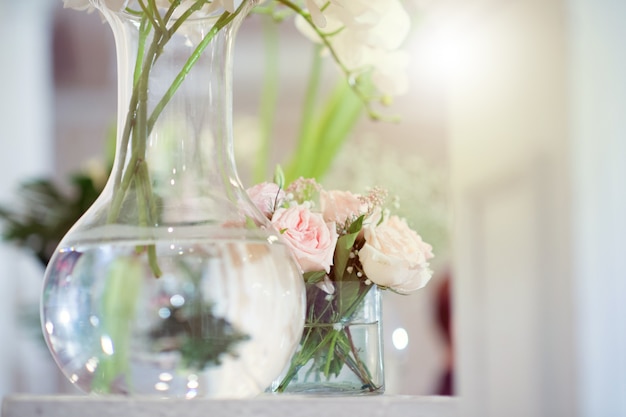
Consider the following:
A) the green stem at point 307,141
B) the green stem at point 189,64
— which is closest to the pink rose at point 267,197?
the green stem at point 189,64

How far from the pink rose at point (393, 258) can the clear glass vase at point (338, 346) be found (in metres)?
0.02

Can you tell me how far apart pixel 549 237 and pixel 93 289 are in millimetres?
1702

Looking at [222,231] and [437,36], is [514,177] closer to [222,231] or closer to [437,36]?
[437,36]

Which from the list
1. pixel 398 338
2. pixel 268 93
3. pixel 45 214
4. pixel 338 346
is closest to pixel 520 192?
pixel 45 214

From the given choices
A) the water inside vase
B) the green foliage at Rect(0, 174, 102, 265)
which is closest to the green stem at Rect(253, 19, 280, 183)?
the water inside vase

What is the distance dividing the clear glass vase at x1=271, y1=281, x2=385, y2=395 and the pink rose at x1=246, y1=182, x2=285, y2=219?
6cm

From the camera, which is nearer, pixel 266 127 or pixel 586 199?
pixel 266 127

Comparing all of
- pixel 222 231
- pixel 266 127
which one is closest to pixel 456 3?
pixel 266 127

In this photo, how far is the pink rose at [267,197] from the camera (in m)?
0.58

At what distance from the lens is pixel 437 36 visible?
99.3 inches

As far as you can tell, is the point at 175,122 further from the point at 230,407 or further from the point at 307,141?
the point at 307,141

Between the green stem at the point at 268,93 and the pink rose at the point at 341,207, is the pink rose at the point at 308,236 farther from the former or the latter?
the green stem at the point at 268,93

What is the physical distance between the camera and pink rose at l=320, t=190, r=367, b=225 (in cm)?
58

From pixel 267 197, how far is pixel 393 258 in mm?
92
